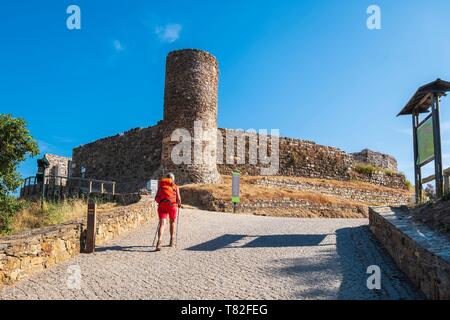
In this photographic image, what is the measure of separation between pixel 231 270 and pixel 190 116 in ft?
47.2

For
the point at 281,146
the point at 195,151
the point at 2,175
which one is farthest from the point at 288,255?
the point at 281,146

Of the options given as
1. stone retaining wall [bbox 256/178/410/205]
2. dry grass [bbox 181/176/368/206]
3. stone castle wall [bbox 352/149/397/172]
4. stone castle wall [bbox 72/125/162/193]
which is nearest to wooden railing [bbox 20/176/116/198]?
stone castle wall [bbox 72/125/162/193]

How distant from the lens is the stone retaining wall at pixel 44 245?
219 inches

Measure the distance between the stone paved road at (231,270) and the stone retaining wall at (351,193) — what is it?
13.6 m

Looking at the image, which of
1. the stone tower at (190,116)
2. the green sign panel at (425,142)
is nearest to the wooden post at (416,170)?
the green sign panel at (425,142)

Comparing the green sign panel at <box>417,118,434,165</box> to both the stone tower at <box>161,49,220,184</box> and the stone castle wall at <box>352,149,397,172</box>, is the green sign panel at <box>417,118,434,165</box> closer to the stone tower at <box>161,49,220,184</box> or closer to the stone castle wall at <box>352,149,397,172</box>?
the stone tower at <box>161,49,220,184</box>

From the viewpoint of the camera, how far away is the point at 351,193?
948 inches

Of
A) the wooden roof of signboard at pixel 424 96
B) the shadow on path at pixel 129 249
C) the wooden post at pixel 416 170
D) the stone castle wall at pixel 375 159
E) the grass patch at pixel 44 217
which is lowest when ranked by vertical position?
the shadow on path at pixel 129 249

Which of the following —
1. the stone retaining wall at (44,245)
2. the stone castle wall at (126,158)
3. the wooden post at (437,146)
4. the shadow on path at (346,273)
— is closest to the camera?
the shadow on path at (346,273)

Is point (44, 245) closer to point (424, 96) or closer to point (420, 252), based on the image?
point (420, 252)

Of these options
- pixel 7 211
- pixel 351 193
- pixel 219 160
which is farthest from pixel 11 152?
pixel 351 193

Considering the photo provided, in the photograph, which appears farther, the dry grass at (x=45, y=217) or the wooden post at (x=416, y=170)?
the dry grass at (x=45, y=217)

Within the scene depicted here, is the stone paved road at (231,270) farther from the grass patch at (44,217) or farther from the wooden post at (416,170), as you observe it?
the grass patch at (44,217)

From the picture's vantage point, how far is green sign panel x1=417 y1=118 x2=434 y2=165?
9.14 metres
